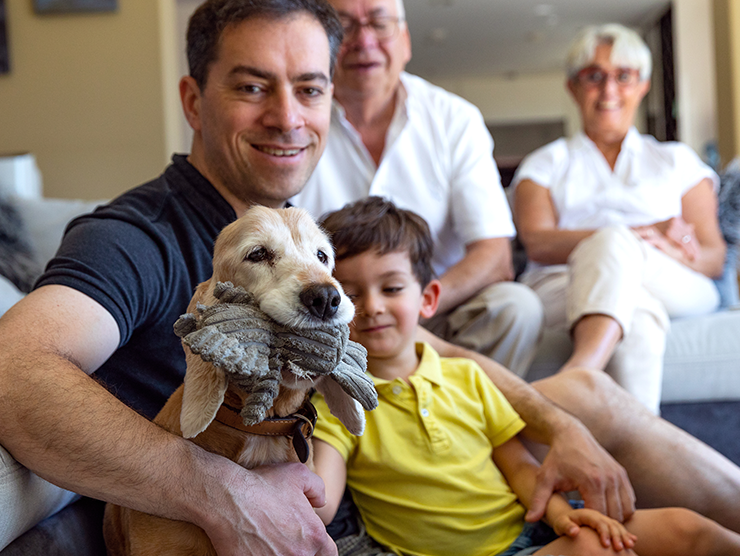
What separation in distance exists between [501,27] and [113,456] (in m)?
8.11

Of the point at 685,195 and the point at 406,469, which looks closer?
the point at 406,469

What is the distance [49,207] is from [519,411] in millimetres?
1716

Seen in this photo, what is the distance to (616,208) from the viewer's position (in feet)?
7.77

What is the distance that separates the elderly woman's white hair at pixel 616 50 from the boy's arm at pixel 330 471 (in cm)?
197

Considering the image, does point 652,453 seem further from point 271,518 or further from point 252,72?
point 252,72

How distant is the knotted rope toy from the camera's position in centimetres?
65

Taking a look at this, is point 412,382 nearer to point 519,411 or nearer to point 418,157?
point 519,411

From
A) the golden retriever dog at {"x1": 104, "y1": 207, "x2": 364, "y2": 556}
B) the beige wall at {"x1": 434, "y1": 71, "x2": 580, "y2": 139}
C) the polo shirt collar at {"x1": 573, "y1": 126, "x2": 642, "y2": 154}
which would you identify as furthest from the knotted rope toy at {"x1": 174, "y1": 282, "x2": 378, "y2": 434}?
the beige wall at {"x1": 434, "y1": 71, "x2": 580, "y2": 139}

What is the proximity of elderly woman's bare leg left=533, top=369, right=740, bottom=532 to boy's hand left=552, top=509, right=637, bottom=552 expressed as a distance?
0.24 m

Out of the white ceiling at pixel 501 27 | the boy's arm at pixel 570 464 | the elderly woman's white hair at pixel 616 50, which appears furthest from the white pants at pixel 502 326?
the white ceiling at pixel 501 27

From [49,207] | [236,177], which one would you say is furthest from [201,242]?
[49,207]

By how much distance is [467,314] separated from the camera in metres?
1.79

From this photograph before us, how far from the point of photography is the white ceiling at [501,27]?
23.5ft

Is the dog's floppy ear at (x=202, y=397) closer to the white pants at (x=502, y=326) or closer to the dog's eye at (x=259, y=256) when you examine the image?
the dog's eye at (x=259, y=256)
